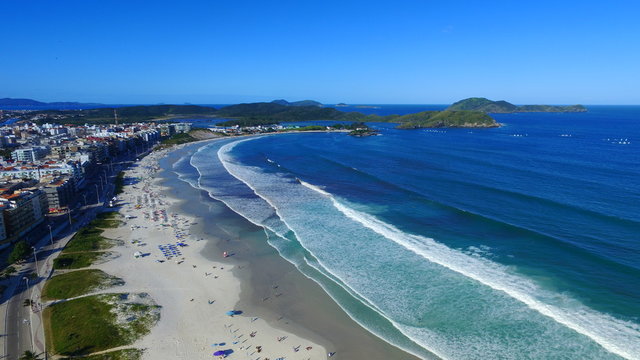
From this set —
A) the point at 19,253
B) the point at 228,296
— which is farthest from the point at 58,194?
the point at 228,296

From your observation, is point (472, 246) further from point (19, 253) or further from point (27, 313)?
point (19, 253)

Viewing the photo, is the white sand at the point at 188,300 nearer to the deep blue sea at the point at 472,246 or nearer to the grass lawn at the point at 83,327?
the grass lawn at the point at 83,327

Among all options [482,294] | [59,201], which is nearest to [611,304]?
[482,294]

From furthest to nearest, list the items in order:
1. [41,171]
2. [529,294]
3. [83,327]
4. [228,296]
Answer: [41,171] → [228,296] → [529,294] → [83,327]

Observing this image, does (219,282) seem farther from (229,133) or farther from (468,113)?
(468,113)

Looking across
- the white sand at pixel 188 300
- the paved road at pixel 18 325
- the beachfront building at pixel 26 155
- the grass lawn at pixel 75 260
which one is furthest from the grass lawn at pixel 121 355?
the beachfront building at pixel 26 155

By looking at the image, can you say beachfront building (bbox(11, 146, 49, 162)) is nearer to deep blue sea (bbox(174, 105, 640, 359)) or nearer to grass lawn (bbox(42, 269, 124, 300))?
deep blue sea (bbox(174, 105, 640, 359))
